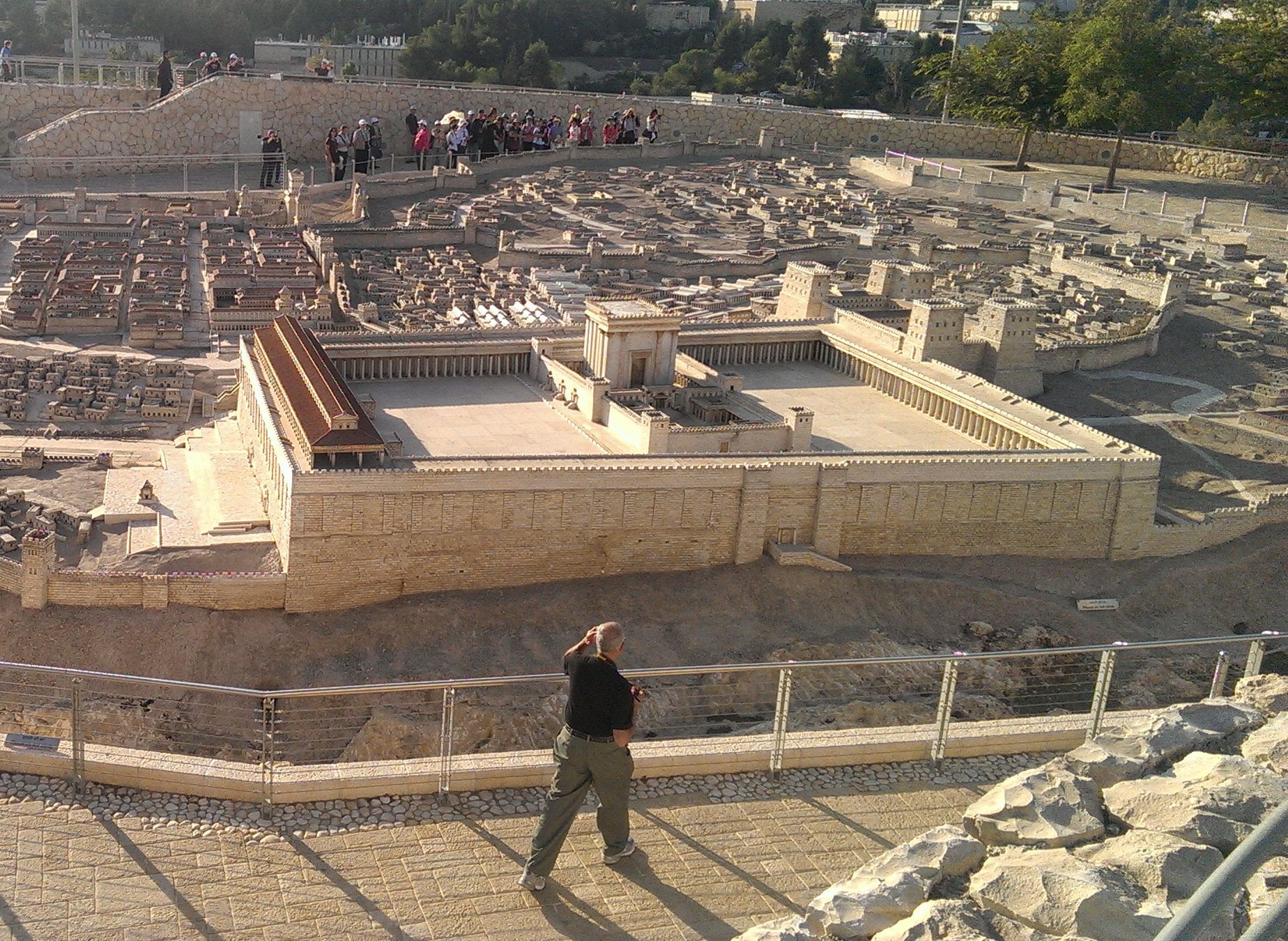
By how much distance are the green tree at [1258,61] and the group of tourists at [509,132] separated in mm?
21700

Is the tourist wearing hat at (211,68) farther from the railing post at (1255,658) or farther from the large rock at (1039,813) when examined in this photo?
the large rock at (1039,813)

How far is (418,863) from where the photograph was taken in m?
8.34

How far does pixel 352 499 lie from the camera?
22.9 metres

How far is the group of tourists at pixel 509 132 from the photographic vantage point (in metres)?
54.1

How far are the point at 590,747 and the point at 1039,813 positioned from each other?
247 cm

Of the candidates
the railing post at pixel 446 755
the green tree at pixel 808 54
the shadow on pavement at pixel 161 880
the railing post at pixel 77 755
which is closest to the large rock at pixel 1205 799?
the railing post at pixel 446 755

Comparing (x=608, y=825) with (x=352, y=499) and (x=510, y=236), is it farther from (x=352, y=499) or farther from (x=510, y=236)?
(x=510, y=236)

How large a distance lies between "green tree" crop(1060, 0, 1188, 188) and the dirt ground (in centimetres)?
2958

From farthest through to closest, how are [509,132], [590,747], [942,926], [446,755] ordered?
[509,132] < [446,755] < [590,747] < [942,926]

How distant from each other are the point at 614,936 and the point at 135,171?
50.1 m

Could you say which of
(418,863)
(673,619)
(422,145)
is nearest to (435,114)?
(422,145)

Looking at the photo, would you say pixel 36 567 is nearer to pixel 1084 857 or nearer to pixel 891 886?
pixel 891 886

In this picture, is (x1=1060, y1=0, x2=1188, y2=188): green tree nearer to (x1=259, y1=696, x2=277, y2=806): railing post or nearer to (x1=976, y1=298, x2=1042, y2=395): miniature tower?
(x1=976, y1=298, x2=1042, y2=395): miniature tower

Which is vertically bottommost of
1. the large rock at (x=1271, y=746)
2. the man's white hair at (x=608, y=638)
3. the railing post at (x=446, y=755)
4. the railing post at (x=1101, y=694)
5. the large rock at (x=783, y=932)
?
the railing post at (x=446, y=755)
